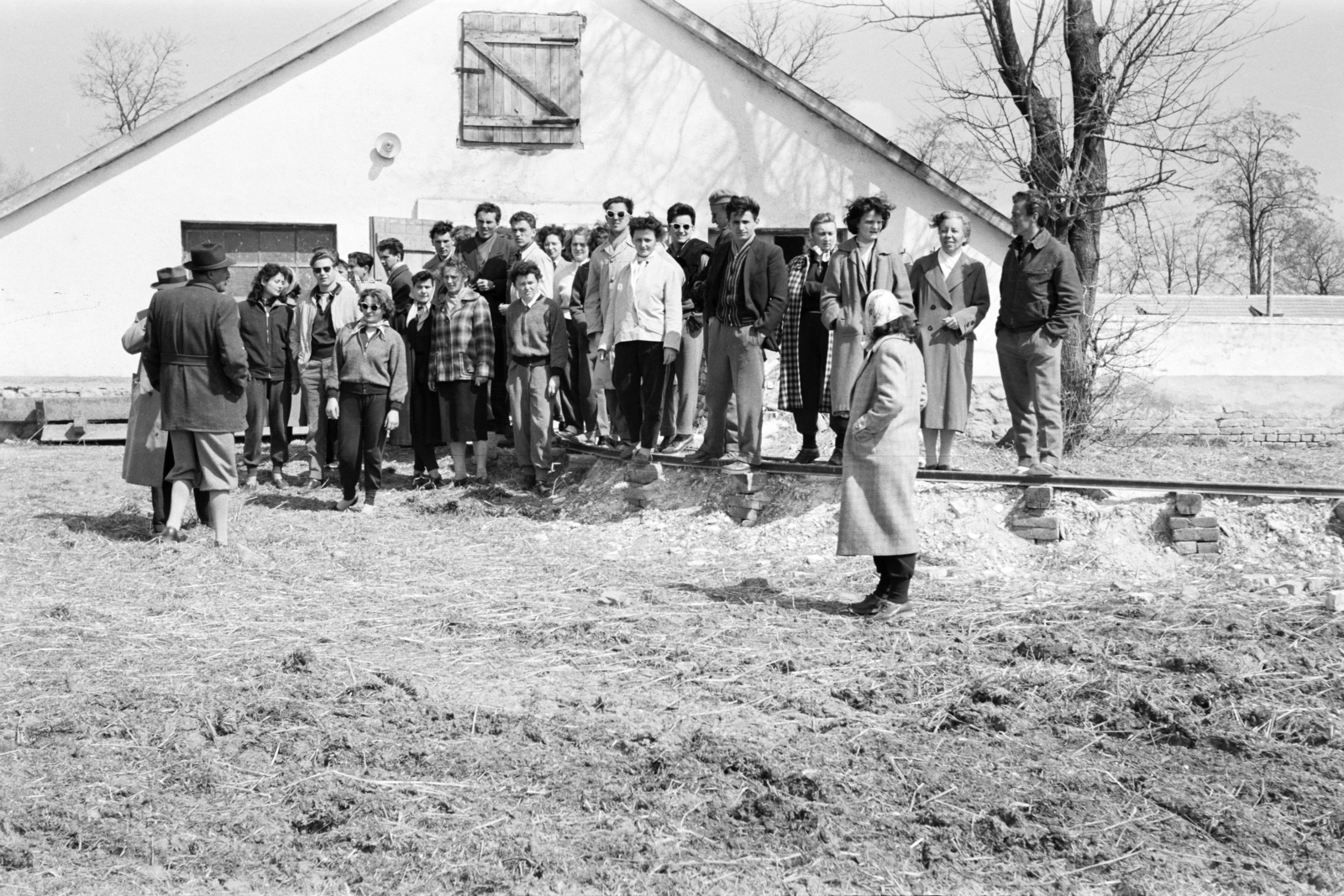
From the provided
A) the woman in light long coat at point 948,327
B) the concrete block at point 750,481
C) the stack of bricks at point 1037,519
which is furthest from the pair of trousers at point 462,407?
the stack of bricks at point 1037,519

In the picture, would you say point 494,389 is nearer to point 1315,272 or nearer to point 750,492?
point 750,492

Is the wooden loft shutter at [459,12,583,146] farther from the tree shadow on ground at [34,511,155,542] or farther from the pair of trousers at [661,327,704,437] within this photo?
the tree shadow on ground at [34,511,155,542]

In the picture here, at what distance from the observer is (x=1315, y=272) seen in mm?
40844

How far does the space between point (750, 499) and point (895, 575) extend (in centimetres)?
228

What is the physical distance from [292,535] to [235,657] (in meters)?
3.07

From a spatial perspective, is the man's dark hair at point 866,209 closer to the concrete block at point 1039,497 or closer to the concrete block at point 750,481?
the concrete block at point 750,481

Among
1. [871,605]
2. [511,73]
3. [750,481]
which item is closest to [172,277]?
[750,481]

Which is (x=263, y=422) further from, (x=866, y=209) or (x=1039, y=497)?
(x=1039, y=497)

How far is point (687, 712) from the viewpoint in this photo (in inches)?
217

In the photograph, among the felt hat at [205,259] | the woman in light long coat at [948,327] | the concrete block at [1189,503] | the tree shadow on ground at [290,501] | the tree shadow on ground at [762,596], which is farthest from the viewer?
the tree shadow on ground at [290,501]

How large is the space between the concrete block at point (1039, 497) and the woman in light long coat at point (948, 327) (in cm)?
64

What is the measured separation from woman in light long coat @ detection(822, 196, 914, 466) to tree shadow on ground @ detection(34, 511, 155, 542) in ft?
15.5

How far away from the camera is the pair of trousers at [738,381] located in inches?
350

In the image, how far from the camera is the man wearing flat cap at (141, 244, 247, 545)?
833cm
